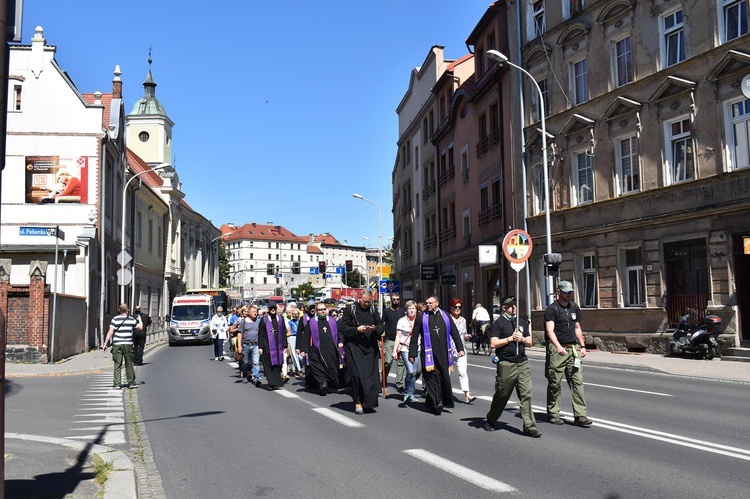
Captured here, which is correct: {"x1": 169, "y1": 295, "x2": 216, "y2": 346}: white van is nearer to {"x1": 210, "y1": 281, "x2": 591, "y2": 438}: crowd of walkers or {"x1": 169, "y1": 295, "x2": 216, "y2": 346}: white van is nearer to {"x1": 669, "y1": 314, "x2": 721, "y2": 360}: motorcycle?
{"x1": 210, "y1": 281, "x2": 591, "y2": 438}: crowd of walkers

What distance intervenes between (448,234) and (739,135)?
A: 22.9 metres

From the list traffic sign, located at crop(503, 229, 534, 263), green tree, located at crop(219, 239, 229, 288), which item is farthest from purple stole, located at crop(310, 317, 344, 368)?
green tree, located at crop(219, 239, 229, 288)

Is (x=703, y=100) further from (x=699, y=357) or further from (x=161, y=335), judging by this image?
(x=161, y=335)

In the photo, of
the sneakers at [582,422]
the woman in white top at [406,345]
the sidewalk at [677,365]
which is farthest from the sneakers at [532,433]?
the sidewalk at [677,365]

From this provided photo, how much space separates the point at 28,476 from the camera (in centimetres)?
672

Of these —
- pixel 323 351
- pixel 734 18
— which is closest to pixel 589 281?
pixel 734 18

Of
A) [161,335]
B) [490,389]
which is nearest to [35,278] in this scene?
[490,389]

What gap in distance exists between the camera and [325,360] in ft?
48.0

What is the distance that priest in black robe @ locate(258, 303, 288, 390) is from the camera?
15.4 m

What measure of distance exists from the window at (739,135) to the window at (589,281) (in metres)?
6.37

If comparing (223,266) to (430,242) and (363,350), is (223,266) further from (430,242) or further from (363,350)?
(363,350)

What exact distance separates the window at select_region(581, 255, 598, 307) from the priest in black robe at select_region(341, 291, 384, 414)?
49.3ft

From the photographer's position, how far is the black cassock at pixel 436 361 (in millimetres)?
11023

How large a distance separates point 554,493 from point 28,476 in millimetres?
4557
